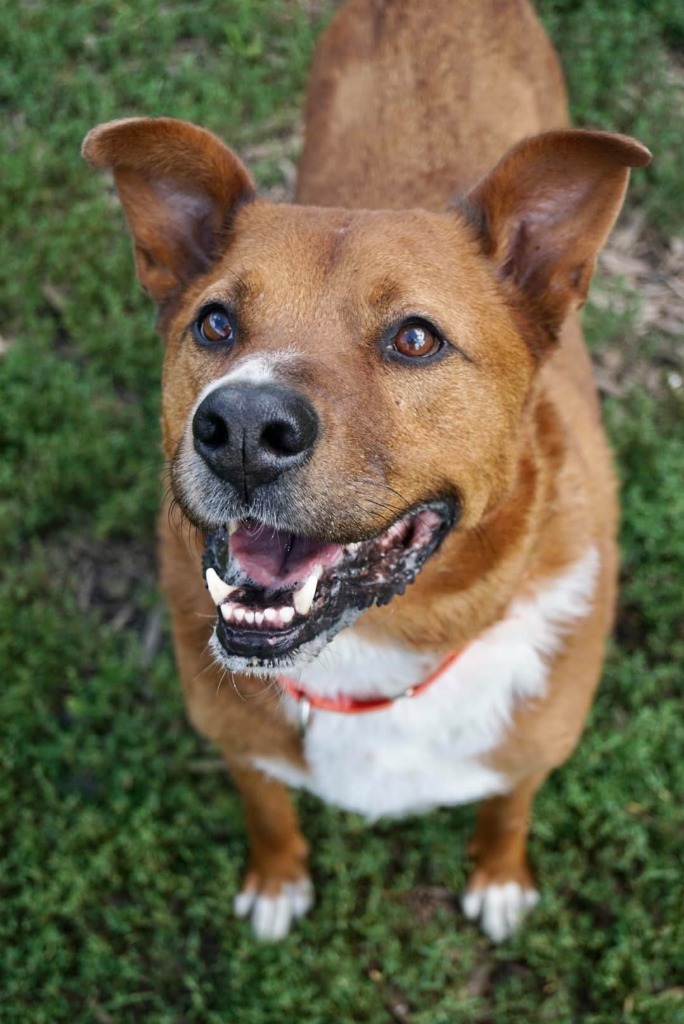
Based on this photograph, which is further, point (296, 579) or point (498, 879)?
point (498, 879)

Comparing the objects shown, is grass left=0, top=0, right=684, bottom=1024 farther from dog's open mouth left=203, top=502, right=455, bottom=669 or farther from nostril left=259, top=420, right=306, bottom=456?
nostril left=259, top=420, right=306, bottom=456

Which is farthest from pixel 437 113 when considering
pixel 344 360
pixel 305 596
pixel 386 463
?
pixel 305 596

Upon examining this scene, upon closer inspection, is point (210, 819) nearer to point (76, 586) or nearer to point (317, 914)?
→ point (317, 914)

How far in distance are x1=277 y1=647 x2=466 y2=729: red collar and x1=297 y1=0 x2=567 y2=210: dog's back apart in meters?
1.81

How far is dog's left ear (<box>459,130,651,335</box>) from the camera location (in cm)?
291

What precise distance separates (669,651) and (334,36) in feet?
11.1

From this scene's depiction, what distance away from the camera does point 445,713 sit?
3.41 metres

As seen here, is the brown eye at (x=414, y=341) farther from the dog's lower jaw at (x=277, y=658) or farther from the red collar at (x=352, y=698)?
the red collar at (x=352, y=698)

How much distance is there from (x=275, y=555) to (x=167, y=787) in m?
2.09

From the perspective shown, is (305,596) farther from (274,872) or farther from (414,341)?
(274,872)

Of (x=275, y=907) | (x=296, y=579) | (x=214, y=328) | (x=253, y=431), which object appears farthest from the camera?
(x=275, y=907)

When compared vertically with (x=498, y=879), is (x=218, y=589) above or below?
above

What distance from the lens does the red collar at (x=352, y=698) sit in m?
3.35

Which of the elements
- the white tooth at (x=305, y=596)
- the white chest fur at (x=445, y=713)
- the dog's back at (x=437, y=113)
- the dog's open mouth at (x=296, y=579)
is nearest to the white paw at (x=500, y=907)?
the white chest fur at (x=445, y=713)
